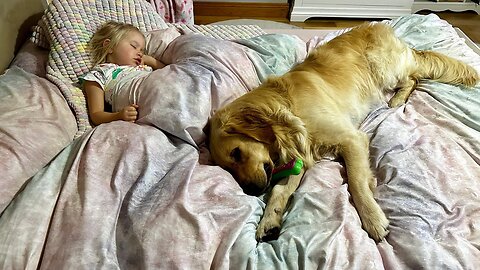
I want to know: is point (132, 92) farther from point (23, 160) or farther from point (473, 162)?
point (473, 162)

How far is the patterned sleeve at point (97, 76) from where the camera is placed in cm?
197

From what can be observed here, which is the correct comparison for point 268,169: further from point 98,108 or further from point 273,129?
point 98,108

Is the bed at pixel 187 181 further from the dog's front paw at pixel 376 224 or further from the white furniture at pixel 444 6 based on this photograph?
the white furniture at pixel 444 6

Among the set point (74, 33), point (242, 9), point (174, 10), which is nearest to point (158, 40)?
point (74, 33)

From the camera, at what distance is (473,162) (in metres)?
1.76

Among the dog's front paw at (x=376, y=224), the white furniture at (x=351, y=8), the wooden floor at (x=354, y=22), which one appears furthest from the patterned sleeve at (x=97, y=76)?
the white furniture at (x=351, y=8)

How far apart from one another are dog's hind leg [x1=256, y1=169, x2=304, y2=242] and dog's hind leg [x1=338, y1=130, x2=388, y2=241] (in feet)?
0.59

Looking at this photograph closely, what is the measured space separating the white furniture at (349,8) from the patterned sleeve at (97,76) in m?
2.48

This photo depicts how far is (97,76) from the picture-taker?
6.54ft

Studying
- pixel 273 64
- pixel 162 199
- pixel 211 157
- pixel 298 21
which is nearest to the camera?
pixel 162 199

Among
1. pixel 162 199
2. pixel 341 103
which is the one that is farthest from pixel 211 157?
pixel 341 103

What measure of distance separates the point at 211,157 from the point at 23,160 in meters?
0.62

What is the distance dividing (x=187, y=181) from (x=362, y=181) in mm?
598

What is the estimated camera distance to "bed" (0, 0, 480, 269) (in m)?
1.28
